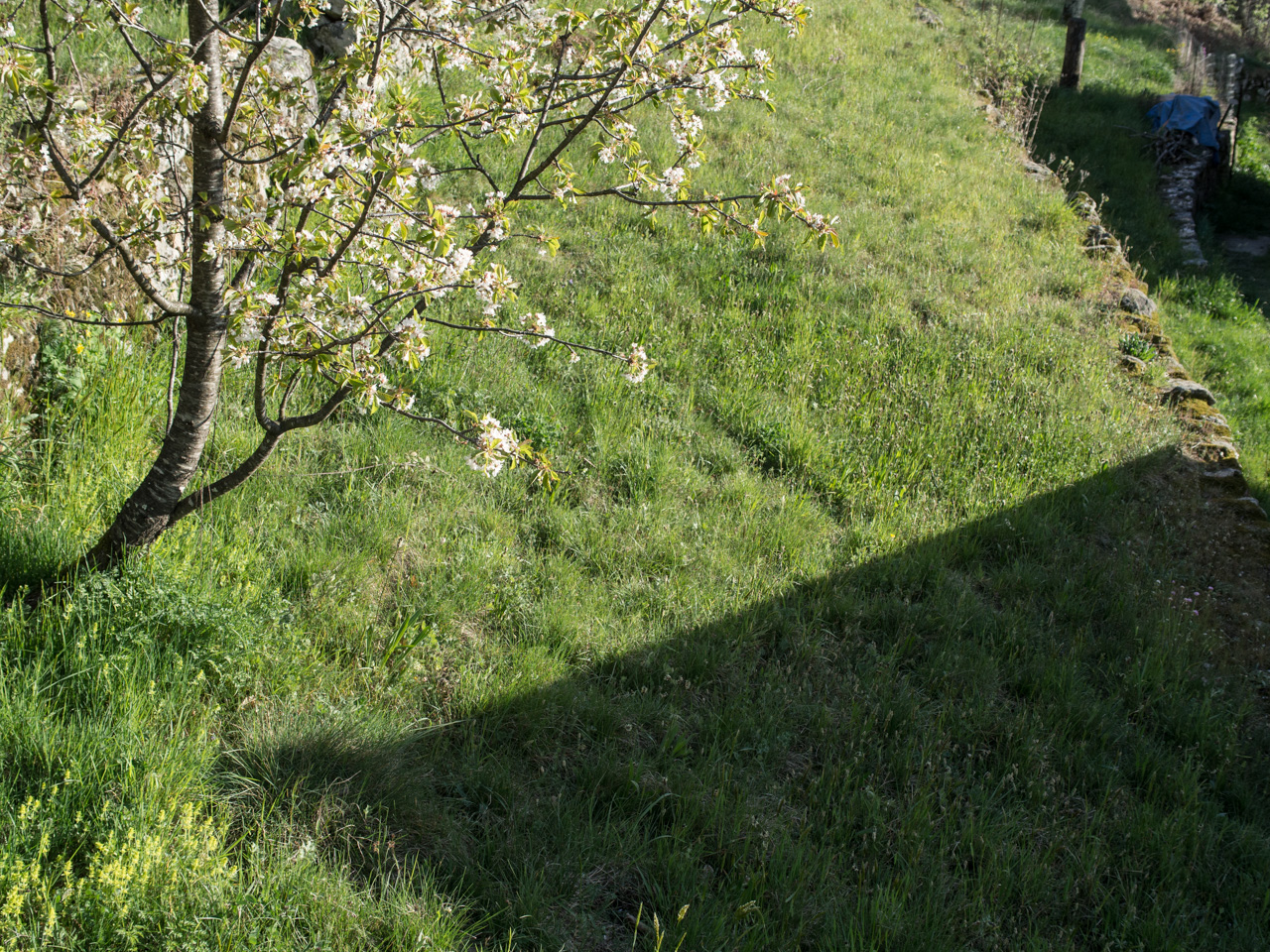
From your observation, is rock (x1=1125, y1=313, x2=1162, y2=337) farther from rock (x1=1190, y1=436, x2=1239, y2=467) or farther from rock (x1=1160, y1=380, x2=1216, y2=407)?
rock (x1=1190, y1=436, x2=1239, y2=467)

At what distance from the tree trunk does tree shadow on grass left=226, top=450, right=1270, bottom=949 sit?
34.0 inches

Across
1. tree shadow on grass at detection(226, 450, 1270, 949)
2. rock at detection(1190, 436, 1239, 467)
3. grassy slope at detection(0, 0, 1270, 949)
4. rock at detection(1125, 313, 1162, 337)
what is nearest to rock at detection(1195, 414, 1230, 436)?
rock at detection(1190, 436, 1239, 467)

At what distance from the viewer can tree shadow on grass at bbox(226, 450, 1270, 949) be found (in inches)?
111

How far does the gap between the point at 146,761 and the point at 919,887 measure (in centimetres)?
262

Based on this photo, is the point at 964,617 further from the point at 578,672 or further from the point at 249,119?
the point at 249,119

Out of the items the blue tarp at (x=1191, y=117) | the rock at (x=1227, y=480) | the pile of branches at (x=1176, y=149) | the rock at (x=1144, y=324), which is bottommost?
the rock at (x=1227, y=480)

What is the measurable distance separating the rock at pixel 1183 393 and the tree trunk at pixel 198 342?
6.84 m

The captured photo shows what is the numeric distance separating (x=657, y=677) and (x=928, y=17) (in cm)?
1531

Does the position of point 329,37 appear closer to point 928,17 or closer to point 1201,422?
point 1201,422

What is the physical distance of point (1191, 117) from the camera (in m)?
13.1

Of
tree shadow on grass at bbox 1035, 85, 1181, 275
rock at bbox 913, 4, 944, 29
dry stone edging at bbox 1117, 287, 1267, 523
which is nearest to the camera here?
dry stone edging at bbox 1117, 287, 1267, 523

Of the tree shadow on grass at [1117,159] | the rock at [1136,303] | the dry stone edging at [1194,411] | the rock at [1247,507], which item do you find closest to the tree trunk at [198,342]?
the dry stone edging at [1194,411]

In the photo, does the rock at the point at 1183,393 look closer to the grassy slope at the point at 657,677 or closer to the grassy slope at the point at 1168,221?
A: the grassy slope at the point at 1168,221

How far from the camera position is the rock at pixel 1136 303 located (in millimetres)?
7879
